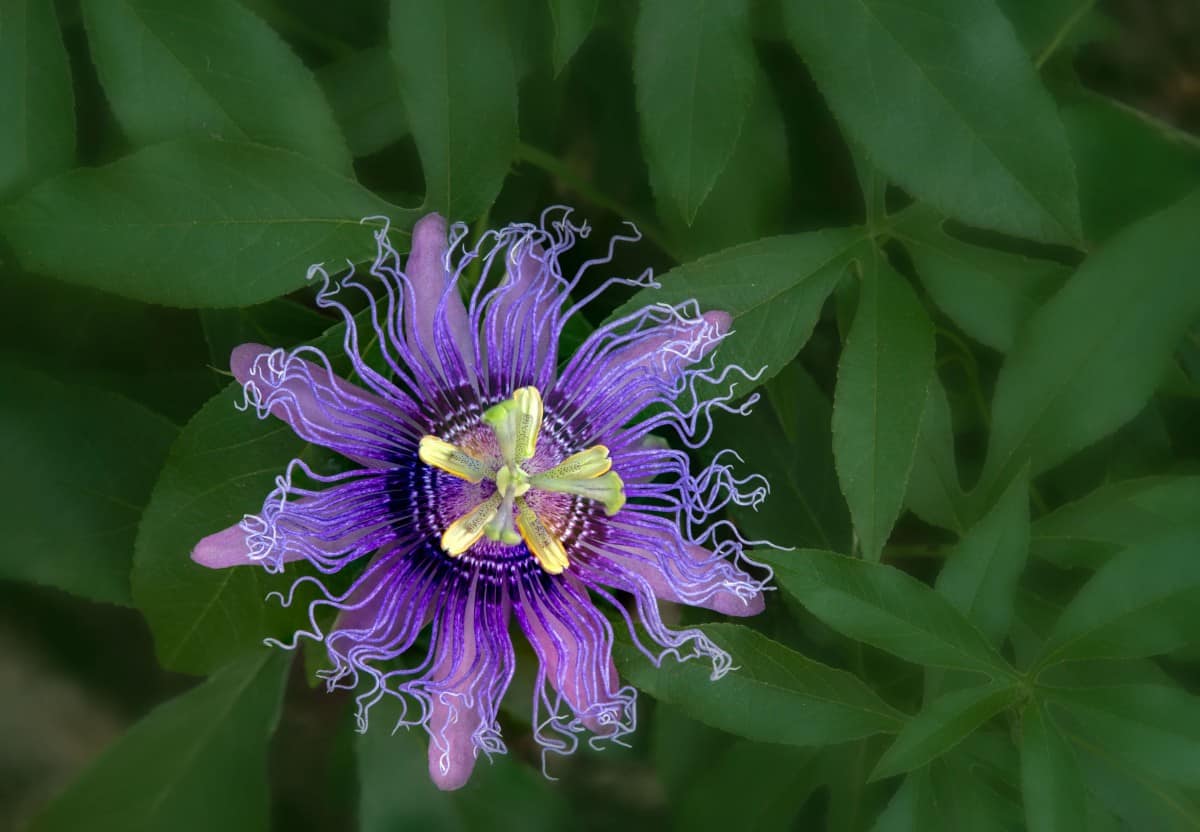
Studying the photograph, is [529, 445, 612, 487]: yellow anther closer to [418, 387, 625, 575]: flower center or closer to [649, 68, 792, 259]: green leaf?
[418, 387, 625, 575]: flower center

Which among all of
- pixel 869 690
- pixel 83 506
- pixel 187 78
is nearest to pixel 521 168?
pixel 187 78

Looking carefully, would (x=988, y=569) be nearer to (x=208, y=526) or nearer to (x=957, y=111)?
(x=957, y=111)

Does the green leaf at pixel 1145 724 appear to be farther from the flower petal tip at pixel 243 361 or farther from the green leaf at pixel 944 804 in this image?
the flower petal tip at pixel 243 361

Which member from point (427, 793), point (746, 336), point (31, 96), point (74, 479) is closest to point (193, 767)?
point (427, 793)

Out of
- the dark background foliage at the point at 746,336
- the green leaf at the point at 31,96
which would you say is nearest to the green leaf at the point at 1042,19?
the dark background foliage at the point at 746,336

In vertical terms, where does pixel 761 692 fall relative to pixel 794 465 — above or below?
below

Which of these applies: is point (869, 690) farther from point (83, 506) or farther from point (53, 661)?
point (53, 661)

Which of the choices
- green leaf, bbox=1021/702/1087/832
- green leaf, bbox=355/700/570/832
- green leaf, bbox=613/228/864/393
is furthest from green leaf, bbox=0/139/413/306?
green leaf, bbox=1021/702/1087/832
